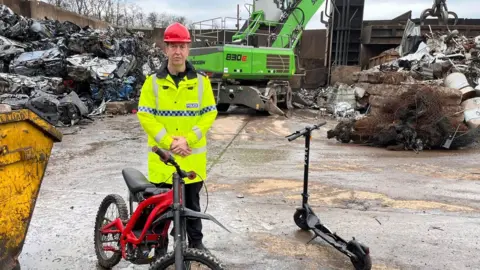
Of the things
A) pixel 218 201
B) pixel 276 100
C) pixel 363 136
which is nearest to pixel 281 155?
pixel 363 136

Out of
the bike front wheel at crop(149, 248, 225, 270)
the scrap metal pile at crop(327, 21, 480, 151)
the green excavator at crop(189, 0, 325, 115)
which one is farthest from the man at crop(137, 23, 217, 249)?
the green excavator at crop(189, 0, 325, 115)

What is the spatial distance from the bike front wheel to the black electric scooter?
59.6 inches

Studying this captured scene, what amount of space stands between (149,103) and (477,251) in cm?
316

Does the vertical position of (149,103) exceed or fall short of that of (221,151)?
it exceeds it

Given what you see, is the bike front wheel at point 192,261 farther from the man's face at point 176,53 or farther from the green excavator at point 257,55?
the green excavator at point 257,55

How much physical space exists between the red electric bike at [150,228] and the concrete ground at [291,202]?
0.34m

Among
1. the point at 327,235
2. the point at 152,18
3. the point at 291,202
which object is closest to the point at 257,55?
the point at 291,202

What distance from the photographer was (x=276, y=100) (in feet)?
46.3

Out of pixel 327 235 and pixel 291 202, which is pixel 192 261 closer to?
pixel 327 235

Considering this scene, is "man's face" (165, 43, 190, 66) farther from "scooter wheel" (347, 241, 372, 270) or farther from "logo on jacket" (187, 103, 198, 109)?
"scooter wheel" (347, 241, 372, 270)

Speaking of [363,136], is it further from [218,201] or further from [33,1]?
[33,1]

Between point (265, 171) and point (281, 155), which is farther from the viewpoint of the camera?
point (281, 155)

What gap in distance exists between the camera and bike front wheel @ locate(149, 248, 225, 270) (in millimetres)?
2363

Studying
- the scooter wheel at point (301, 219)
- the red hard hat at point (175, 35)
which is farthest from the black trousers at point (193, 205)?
the scooter wheel at point (301, 219)
